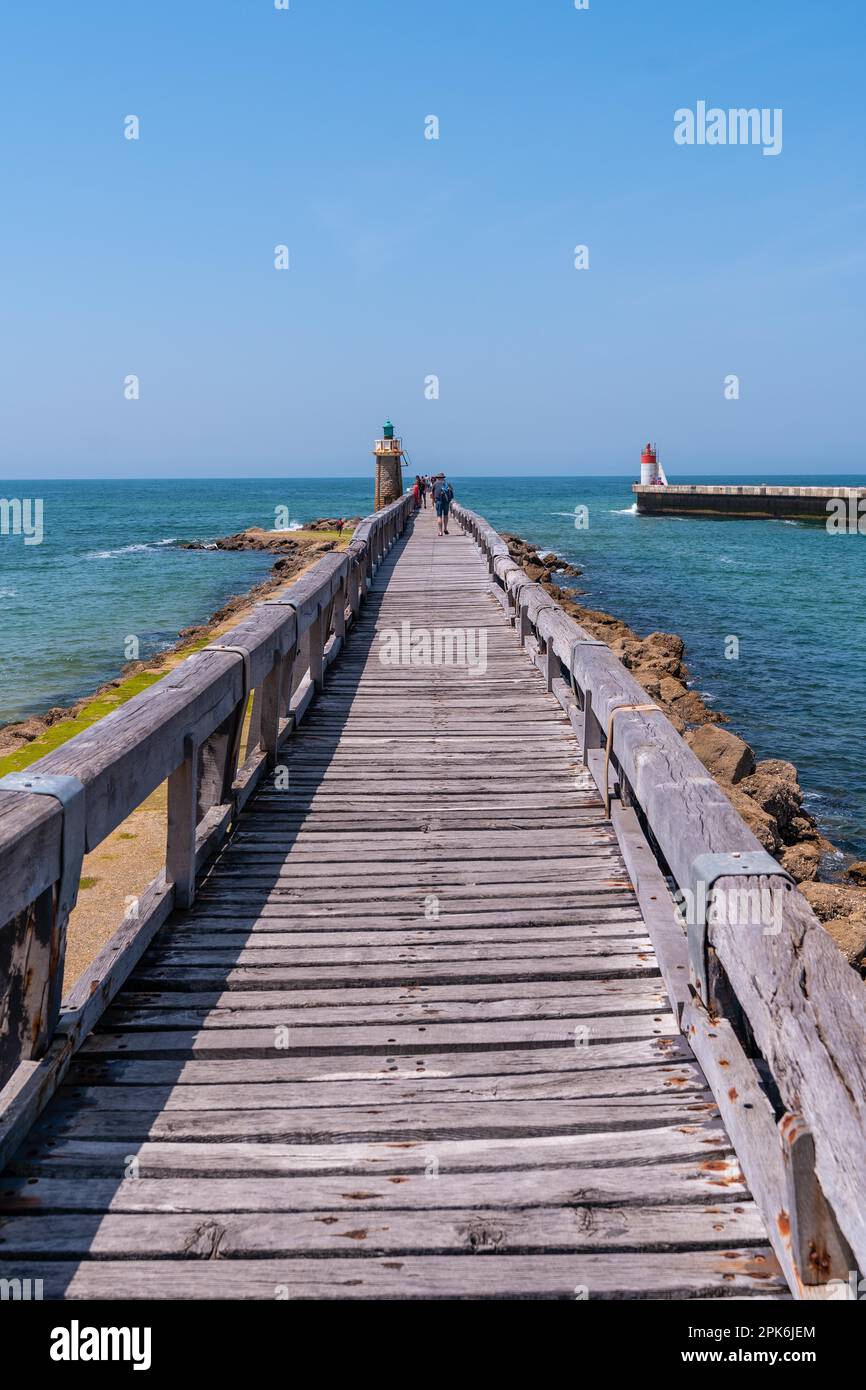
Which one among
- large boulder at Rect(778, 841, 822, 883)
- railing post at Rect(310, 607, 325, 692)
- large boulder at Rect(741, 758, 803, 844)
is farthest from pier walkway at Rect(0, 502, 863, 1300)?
large boulder at Rect(741, 758, 803, 844)

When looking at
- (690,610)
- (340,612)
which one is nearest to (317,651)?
(340,612)

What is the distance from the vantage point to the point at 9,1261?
2463 mm

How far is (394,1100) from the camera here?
3137mm

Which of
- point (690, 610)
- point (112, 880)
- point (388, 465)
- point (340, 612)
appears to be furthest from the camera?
point (388, 465)

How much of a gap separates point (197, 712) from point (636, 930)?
2.08 m

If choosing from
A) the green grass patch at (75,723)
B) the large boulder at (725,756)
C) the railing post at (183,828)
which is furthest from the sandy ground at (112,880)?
the large boulder at (725,756)

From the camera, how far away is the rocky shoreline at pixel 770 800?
8695mm

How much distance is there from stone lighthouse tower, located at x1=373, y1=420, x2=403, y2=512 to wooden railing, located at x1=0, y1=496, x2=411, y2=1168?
41.2 m

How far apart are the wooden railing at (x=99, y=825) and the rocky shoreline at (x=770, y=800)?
305 centimetres

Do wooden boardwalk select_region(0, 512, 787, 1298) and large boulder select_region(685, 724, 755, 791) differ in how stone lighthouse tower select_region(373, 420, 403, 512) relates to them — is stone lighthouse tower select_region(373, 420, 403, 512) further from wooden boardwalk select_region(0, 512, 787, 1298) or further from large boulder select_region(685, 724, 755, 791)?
wooden boardwalk select_region(0, 512, 787, 1298)

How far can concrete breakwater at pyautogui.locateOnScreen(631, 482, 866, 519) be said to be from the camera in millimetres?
72562

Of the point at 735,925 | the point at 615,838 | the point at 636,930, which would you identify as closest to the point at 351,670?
the point at 615,838

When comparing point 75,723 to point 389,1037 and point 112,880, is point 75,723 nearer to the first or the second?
point 112,880

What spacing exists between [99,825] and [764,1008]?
2079 mm
